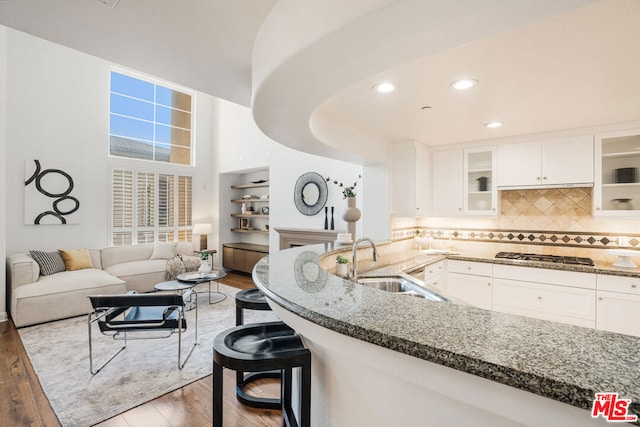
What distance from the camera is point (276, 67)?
4.07ft

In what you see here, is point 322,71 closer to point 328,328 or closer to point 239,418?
point 328,328

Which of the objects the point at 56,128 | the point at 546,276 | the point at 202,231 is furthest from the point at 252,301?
the point at 56,128

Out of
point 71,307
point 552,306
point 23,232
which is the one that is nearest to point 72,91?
point 23,232

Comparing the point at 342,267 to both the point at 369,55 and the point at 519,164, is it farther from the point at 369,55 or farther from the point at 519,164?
the point at 519,164

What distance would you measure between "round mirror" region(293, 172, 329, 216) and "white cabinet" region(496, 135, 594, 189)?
266 cm

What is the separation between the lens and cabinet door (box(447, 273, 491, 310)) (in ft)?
11.4

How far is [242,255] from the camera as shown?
6.56 m

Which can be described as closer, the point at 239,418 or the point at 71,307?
the point at 239,418

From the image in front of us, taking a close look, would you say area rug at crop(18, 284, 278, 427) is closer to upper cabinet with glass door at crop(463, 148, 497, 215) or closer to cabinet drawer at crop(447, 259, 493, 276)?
cabinet drawer at crop(447, 259, 493, 276)

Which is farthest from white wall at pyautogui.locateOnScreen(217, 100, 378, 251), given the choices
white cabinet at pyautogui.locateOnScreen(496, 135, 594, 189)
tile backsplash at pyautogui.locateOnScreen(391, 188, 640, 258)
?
white cabinet at pyautogui.locateOnScreen(496, 135, 594, 189)

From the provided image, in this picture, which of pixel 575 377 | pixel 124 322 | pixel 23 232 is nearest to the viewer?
pixel 575 377

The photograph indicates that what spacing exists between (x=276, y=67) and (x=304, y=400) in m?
1.37

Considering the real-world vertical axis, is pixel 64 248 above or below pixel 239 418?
above

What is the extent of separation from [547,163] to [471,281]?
153 cm
